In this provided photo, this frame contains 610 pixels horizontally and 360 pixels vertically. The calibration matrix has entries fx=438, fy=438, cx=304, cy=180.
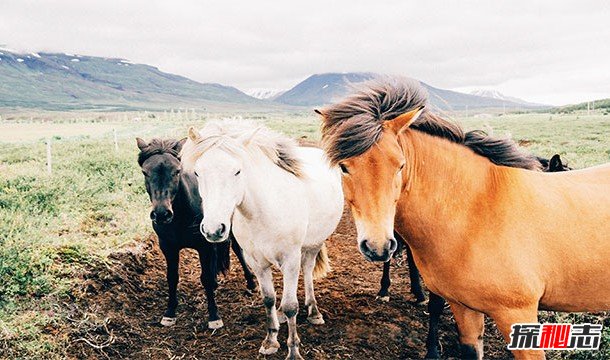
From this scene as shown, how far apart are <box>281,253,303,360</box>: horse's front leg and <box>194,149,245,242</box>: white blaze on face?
1.03 metres

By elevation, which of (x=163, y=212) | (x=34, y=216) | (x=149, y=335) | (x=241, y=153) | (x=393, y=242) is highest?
(x=241, y=153)

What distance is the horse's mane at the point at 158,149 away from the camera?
550 cm

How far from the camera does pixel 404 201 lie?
3.27 meters

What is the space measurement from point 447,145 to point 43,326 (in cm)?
450

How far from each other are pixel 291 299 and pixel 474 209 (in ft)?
7.87

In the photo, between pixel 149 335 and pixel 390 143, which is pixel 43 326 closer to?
pixel 149 335

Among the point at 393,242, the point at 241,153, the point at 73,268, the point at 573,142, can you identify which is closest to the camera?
the point at 393,242

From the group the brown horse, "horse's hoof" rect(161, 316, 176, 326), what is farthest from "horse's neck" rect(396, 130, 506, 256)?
"horse's hoof" rect(161, 316, 176, 326)

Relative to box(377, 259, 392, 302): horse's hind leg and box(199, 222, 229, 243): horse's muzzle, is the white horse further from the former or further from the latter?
box(377, 259, 392, 302): horse's hind leg

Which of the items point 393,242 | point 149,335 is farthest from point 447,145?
point 149,335

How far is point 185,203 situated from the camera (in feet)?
18.8

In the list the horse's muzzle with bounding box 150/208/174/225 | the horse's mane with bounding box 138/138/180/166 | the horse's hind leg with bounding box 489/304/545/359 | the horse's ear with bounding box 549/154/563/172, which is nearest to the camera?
the horse's hind leg with bounding box 489/304/545/359

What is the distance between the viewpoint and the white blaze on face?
391 centimetres

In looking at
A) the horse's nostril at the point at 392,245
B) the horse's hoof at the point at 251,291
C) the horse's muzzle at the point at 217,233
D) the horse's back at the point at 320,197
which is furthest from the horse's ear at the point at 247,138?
the horse's hoof at the point at 251,291
